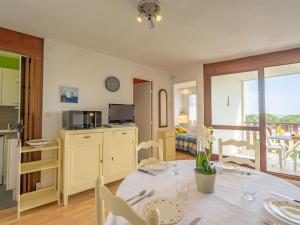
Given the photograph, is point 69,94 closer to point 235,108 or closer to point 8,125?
point 8,125

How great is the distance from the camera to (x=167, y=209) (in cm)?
88

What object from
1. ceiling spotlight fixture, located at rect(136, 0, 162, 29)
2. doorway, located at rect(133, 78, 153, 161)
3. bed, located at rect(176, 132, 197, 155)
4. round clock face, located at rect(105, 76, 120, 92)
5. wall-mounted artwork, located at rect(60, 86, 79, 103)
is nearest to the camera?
ceiling spotlight fixture, located at rect(136, 0, 162, 29)

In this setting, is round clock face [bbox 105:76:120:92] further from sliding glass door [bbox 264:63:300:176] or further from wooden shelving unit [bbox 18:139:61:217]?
sliding glass door [bbox 264:63:300:176]

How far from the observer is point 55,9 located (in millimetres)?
1847

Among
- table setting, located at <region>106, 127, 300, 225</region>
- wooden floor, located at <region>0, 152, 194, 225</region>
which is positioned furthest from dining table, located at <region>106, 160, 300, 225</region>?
wooden floor, located at <region>0, 152, 194, 225</region>

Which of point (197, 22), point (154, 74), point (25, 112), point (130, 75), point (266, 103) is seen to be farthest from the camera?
point (154, 74)

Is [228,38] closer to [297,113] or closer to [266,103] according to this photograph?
[266,103]

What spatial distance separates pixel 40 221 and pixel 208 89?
12.2 feet

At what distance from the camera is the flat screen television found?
10.3 feet

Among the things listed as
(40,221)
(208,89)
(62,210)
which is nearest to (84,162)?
(62,210)

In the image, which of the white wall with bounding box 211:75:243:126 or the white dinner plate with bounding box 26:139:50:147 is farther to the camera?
the white wall with bounding box 211:75:243:126

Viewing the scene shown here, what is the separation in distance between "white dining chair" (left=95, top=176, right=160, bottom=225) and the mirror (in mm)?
3663

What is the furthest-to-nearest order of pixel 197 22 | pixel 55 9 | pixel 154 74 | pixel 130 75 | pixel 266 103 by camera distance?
pixel 154 74 → pixel 130 75 → pixel 266 103 → pixel 197 22 → pixel 55 9

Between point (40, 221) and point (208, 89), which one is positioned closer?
point (40, 221)
